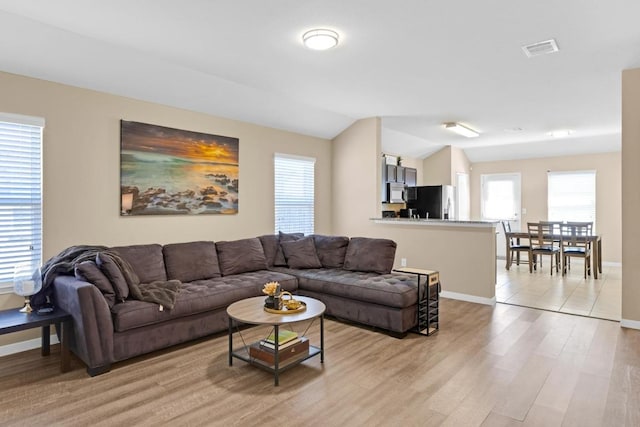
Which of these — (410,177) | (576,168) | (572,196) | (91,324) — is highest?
(576,168)

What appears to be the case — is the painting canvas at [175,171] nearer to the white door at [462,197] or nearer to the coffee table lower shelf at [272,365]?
the coffee table lower shelf at [272,365]

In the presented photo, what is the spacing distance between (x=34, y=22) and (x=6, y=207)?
5.00 ft

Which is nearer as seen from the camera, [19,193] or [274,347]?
[274,347]

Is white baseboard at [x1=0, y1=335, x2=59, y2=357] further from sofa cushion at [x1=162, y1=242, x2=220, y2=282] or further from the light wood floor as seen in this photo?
sofa cushion at [x1=162, y1=242, x2=220, y2=282]

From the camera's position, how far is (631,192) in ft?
12.4

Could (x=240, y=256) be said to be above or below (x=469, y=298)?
above

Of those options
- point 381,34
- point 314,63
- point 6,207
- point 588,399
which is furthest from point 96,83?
point 588,399

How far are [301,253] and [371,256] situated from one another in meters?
0.96

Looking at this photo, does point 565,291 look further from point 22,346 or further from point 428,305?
point 22,346

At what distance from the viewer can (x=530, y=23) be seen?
2777mm

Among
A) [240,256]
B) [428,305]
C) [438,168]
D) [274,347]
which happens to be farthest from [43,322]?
[438,168]

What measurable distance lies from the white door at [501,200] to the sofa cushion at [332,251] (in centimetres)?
532

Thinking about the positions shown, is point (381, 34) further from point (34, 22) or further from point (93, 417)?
point (93, 417)

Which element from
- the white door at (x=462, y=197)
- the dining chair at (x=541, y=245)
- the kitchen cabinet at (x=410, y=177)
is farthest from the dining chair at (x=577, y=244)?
the kitchen cabinet at (x=410, y=177)
